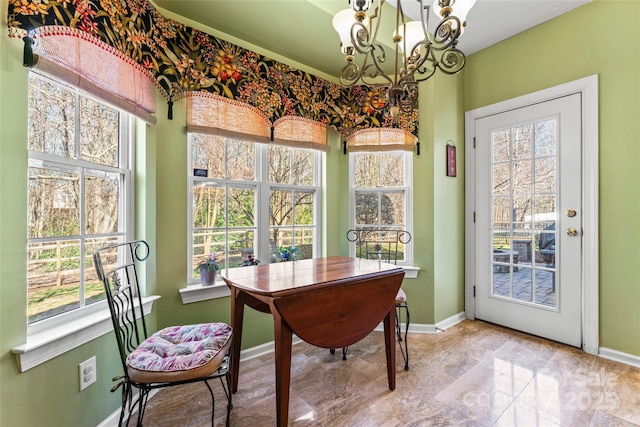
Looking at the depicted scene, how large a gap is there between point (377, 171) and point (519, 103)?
1.37 meters

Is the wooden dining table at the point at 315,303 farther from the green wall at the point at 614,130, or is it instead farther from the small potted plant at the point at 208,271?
the green wall at the point at 614,130

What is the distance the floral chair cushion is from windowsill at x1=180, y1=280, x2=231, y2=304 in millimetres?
386

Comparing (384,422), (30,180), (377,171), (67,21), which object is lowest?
Result: (384,422)

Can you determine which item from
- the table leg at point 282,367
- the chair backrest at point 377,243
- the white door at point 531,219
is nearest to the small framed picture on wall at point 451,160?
the white door at point 531,219

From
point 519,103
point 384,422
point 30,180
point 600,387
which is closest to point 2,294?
point 30,180

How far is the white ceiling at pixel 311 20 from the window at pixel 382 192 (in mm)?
925

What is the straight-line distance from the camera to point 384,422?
147 cm

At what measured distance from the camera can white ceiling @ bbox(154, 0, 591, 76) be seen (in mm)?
1820

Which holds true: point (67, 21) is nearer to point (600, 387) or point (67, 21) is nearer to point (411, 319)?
point (411, 319)

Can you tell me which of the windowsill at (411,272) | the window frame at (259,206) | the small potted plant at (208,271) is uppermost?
the window frame at (259,206)

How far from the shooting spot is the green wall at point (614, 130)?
6.49 ft

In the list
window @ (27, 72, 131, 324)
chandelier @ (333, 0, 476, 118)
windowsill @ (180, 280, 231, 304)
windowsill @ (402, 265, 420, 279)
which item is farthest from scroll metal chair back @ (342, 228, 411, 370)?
window @ (27, 72, 131, 324)

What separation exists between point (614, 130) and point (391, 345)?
2.24 metres

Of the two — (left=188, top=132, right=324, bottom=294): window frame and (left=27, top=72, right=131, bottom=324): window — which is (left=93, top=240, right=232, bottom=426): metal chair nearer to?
(left=27, top=72, right=131, bottom=324): window
